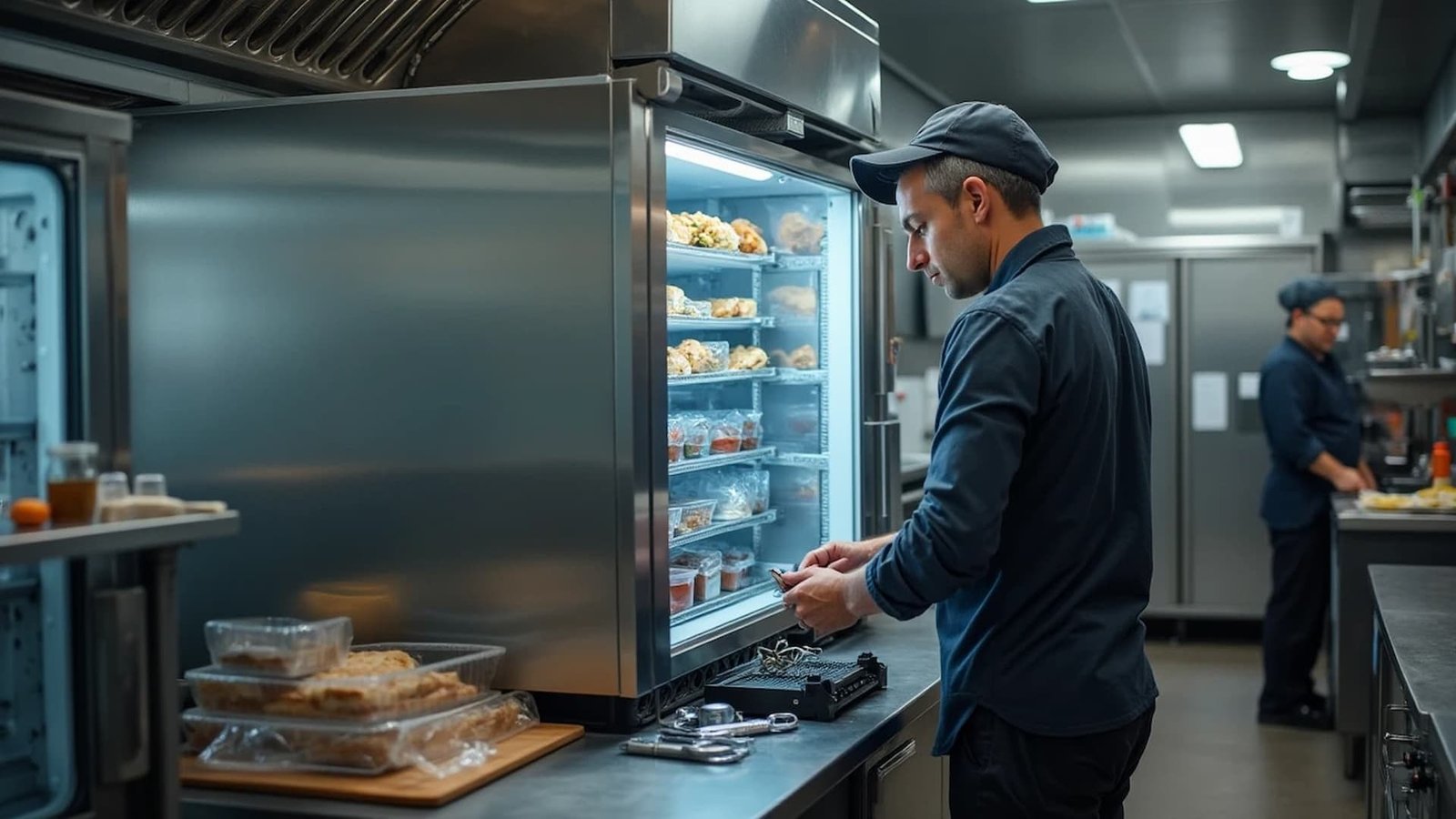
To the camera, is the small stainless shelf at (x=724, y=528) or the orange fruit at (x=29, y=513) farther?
the small stainless shelf at (x=724, y=528)

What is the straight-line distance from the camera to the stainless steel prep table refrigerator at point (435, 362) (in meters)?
2.38

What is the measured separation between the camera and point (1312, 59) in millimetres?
6793

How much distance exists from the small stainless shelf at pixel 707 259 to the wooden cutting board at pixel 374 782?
1014 millimetres

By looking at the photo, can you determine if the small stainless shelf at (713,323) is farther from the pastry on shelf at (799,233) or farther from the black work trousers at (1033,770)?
the black work trousers at (1033,770)

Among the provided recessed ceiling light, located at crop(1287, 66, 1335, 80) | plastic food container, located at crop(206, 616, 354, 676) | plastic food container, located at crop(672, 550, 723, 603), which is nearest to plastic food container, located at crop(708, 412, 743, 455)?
plastic food container, located at crop(672, 550, 723, 603)

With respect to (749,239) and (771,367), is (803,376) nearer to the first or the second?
(771,367)

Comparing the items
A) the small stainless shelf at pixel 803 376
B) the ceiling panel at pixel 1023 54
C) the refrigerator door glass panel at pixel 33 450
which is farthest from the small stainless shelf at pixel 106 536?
the ceiling panel at pixel 1023 54

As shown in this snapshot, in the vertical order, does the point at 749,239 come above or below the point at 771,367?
above

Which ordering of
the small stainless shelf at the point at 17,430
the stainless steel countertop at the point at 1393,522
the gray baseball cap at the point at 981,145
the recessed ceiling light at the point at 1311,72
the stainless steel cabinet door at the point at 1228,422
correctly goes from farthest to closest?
1. the stainless steel cabinet door at the point at 1228,422
2. the recessed ceiling light at the point at 1311,72
3. the stainless steel countertop at the point at 1393,522
4. the gray baseball cap at the point at 981,145
5. the small stainless shelf at the point at 17,430

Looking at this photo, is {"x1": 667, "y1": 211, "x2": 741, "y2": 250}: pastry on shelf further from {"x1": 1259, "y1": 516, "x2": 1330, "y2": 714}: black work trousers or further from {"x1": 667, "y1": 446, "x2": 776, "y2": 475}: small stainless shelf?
{"x1": 1259, "y1": 516, "x2": 1330, "y2": 714}: black work trousers

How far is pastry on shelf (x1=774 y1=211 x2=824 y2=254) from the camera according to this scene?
135 inches

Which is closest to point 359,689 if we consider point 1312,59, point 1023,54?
point 1023,54

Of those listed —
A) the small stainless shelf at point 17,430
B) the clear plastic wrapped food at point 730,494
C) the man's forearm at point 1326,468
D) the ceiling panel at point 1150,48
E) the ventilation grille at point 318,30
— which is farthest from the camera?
the man's forearm at point 1326,468

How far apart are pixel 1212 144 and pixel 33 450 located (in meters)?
7.47
